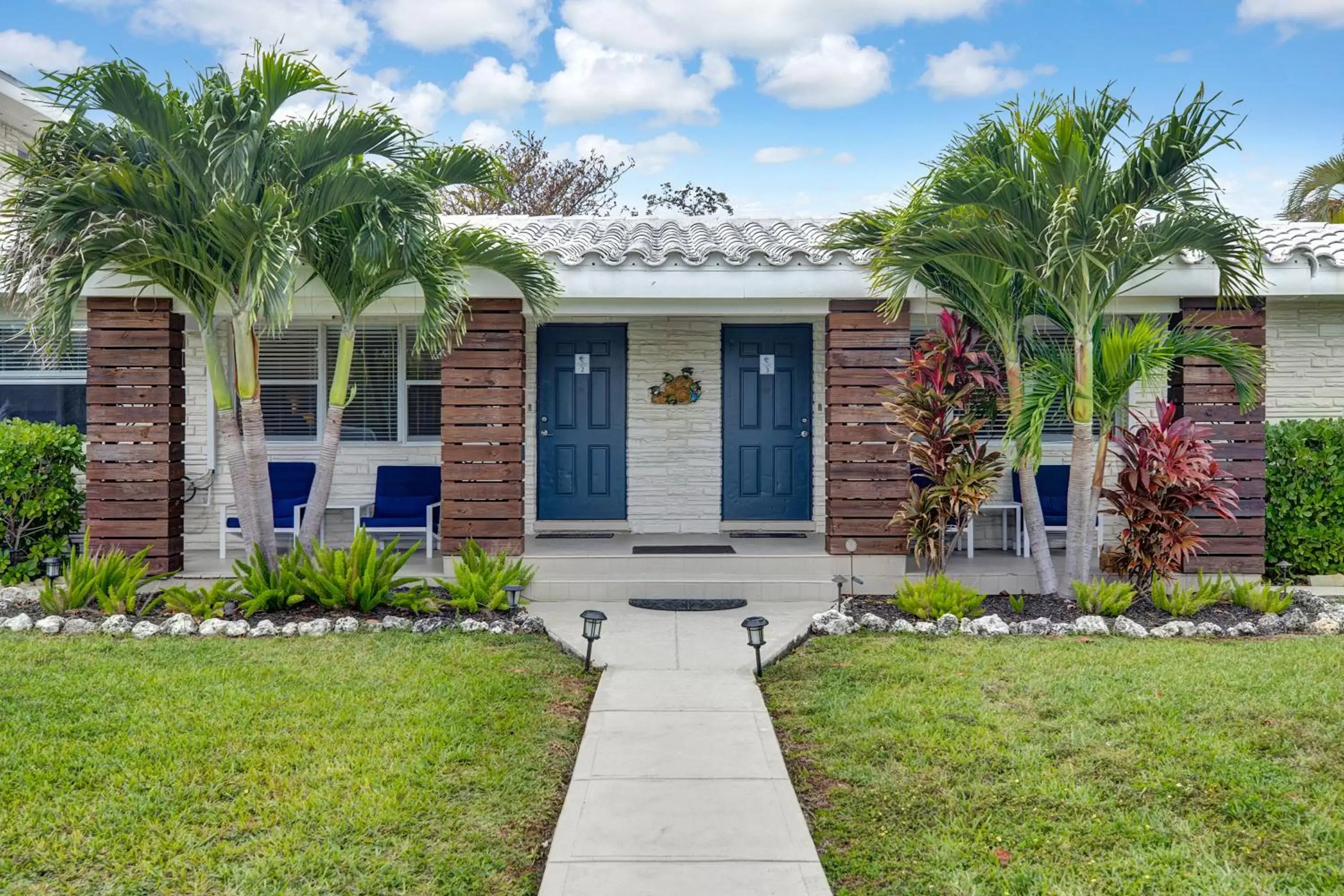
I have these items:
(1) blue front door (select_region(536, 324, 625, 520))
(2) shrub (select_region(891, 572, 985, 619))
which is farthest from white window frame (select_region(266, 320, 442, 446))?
(2) shrub (select_region(891, 572, 985, 619))

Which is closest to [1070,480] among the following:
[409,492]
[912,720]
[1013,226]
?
[1013,226]

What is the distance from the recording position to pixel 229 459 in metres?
7.57

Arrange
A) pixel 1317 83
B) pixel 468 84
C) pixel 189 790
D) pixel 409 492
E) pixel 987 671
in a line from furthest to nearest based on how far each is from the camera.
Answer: pixel 468 84
pixel 1317 83
pixel 409 492
pixel 987 671
pixel 189 790

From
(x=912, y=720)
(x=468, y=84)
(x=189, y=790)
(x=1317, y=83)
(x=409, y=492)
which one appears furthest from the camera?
(x=468, y=84)

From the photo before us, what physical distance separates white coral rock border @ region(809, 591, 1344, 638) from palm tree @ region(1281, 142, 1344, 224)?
11.9 m

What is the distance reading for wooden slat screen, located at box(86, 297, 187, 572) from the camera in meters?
8.28

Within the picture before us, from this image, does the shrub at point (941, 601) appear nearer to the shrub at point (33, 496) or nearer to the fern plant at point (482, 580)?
the fern plant at point (482, 580)

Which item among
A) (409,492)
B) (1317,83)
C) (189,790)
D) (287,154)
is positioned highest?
(1317,83)

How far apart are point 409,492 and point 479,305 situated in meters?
2.40

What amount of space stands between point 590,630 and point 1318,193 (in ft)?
57.1

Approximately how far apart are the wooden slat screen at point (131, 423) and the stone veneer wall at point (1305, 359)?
968 cm

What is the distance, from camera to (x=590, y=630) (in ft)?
20.2

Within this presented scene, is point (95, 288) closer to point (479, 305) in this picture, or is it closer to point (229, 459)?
point (229, 459)

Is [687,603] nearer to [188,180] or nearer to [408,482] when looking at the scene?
[408,482]
